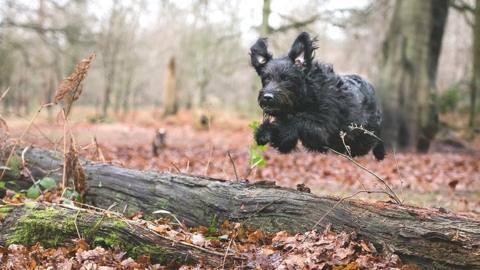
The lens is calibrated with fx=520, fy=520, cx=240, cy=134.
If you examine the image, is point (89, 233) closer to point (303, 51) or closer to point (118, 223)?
point (118, 223)

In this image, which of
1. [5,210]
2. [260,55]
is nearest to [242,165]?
[260,55]

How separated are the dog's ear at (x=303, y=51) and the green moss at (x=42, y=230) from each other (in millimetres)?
2975

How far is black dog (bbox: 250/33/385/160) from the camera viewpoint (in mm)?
5629

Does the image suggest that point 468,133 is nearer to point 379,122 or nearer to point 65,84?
point 379,122

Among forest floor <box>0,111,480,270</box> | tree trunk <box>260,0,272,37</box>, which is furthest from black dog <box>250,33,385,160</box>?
tree trunk <box>260,0,272,37</box>

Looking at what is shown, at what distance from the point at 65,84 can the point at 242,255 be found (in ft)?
9.32

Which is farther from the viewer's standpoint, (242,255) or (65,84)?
(65,84)

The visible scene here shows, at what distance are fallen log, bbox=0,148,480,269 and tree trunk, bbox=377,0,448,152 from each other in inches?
403

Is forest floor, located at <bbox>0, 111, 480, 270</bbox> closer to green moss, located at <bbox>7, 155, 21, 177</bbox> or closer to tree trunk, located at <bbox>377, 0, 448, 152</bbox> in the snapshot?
green moss, located at <bbox>7, 155, 21, 177</bbox>

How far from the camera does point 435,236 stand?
3.64 metres

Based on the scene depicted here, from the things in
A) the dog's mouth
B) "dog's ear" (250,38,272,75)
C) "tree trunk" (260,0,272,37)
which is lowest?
the dog's mouth

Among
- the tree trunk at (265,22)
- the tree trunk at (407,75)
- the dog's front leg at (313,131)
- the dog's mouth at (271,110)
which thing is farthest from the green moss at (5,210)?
the tree trunk at (265,22)

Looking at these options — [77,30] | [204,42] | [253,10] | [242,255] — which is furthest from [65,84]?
[204,42]

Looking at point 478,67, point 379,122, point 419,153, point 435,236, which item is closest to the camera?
point 435,236
